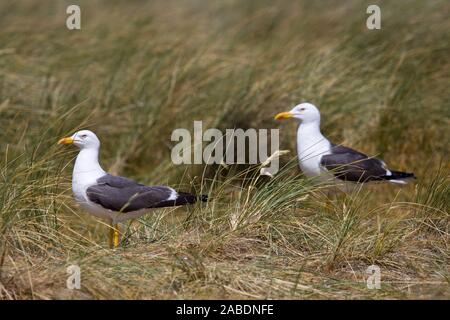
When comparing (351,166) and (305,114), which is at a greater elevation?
(305,114)

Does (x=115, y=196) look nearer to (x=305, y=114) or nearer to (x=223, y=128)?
(x=305, y=114)

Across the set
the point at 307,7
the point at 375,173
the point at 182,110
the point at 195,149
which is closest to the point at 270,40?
the point at 307,7

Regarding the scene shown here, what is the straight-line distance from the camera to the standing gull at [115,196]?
19.2ft

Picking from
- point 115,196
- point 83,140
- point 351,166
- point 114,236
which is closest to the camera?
point 115,196

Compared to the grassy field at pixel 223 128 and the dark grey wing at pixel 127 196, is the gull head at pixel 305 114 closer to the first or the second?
the grassy field at pixel 223 128

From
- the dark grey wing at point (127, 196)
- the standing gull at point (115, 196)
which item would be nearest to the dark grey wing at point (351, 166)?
the standing gull at point (115, 196)

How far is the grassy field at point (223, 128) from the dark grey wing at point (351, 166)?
160mm

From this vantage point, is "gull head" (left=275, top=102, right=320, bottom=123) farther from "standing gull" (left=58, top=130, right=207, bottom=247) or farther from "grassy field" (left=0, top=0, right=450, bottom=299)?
"standing gull" (left=58, top=130, right=207, bottom=247)

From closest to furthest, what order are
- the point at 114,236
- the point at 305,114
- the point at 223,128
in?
the point at 114,236 → the point at 305,114 → the point at 223,128

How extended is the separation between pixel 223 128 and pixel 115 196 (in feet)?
10.2

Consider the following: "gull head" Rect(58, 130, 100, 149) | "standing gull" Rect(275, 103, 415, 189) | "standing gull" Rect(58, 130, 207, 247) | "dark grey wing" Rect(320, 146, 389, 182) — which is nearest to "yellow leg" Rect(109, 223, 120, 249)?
"standing gull" Rect(58, 130, 207, 247)

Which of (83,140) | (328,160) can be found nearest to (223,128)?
(328,160)

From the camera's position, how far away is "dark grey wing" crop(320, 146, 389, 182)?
7012 millimetres

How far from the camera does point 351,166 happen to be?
7.06m
